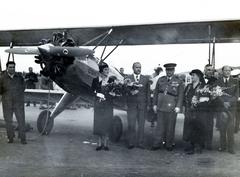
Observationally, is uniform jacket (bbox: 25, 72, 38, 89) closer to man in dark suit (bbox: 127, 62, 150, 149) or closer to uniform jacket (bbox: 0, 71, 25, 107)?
uniform jacket (bbox: 0, 71, 25, 107)

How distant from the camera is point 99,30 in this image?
8.91 m

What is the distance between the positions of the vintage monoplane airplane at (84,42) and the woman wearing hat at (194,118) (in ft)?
4.18

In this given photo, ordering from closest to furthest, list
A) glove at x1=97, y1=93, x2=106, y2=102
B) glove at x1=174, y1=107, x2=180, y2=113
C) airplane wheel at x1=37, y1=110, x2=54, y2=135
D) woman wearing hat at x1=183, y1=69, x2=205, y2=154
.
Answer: woman wearing hat at x1=183, y1=69, x2=205, y2=154 → glove at x1=174, y1=107, x2=180, y2=113 → glove at x1=97, y1=93, x2=106, y2=102 → airplane wheel at x1=37, y1=110, x2=54, y2=135

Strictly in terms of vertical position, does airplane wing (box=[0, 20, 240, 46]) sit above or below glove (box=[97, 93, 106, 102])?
above

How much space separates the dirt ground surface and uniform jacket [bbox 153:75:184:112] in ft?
2.85

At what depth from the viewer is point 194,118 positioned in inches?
263

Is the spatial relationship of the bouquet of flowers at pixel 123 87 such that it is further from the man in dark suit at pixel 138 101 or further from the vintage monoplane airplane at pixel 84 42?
the vintage monoplane airplane at pixel 84 42

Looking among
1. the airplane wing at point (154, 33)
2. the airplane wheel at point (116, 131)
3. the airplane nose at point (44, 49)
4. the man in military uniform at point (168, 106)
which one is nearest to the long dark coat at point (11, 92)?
the airplane nose at point (44, 49)

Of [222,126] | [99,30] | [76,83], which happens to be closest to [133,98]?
[76,83]

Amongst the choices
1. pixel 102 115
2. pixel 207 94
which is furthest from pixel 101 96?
pixel 207 94

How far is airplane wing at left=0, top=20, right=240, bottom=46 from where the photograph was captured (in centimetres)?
809

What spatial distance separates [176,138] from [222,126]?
1.86m

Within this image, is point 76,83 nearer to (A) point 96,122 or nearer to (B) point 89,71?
(B) point 89,71

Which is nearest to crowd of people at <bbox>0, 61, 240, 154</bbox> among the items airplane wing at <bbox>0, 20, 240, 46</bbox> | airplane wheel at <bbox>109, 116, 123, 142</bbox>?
airplane wheel at <bbox>109, 116, 123, 142</bbox>
